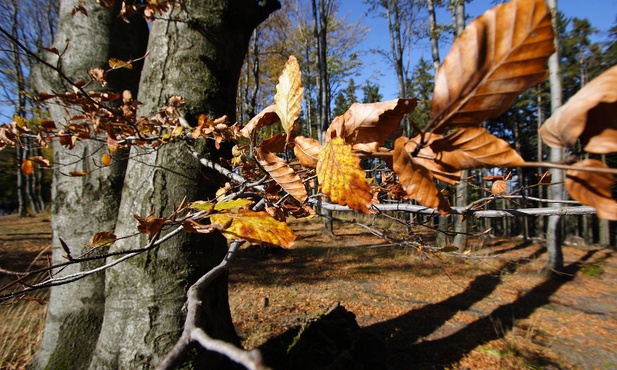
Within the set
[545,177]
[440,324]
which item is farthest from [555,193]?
[545,177]

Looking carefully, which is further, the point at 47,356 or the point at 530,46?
the point at 47,356

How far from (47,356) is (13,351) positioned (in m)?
1.74

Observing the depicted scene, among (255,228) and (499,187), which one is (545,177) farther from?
(255,228)

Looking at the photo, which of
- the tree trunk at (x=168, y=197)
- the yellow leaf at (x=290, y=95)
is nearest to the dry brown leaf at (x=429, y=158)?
the yellow leaf at (x=290, y=95)

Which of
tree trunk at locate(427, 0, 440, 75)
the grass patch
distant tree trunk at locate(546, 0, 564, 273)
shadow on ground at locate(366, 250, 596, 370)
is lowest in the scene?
the grass patch

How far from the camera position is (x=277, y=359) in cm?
289

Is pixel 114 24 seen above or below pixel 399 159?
above

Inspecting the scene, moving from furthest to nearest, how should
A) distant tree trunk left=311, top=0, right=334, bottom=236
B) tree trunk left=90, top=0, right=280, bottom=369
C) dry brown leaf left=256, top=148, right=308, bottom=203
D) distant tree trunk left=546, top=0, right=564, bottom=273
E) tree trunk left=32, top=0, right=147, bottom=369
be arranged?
distant tree trunk left=311, top=0, right=334, bottom=236 < distant tree trunk left=546, top=0, right=564, bottom=273 < tree trunk left=32, top=0, right=147, bottom=369 < tree trunk left=90, top=0, right=280, bottom=369 < dry brown leaf left=256, top=148, right=308, bottom=203

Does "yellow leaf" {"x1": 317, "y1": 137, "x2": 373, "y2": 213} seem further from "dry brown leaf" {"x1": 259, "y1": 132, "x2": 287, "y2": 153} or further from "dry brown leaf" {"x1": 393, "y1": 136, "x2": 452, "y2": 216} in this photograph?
"dry brown leaf" {"x1": 259, "y1": 132, "x2": 287, "y2": 153}

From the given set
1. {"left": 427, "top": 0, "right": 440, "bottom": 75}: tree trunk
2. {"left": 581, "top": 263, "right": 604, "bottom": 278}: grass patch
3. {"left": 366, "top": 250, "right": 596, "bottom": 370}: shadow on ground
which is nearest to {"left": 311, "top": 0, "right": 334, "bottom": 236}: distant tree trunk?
{"left": 427, "top": 0, "right": 440, "bottom": 75}: tree trunk

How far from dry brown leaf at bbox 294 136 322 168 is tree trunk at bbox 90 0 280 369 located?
96 cm

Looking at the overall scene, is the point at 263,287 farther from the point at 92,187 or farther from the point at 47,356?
the point at 92,187

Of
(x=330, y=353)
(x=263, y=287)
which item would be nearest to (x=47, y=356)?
(x=330, y=353)

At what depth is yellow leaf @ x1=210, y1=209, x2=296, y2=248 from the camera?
1.60 feet
